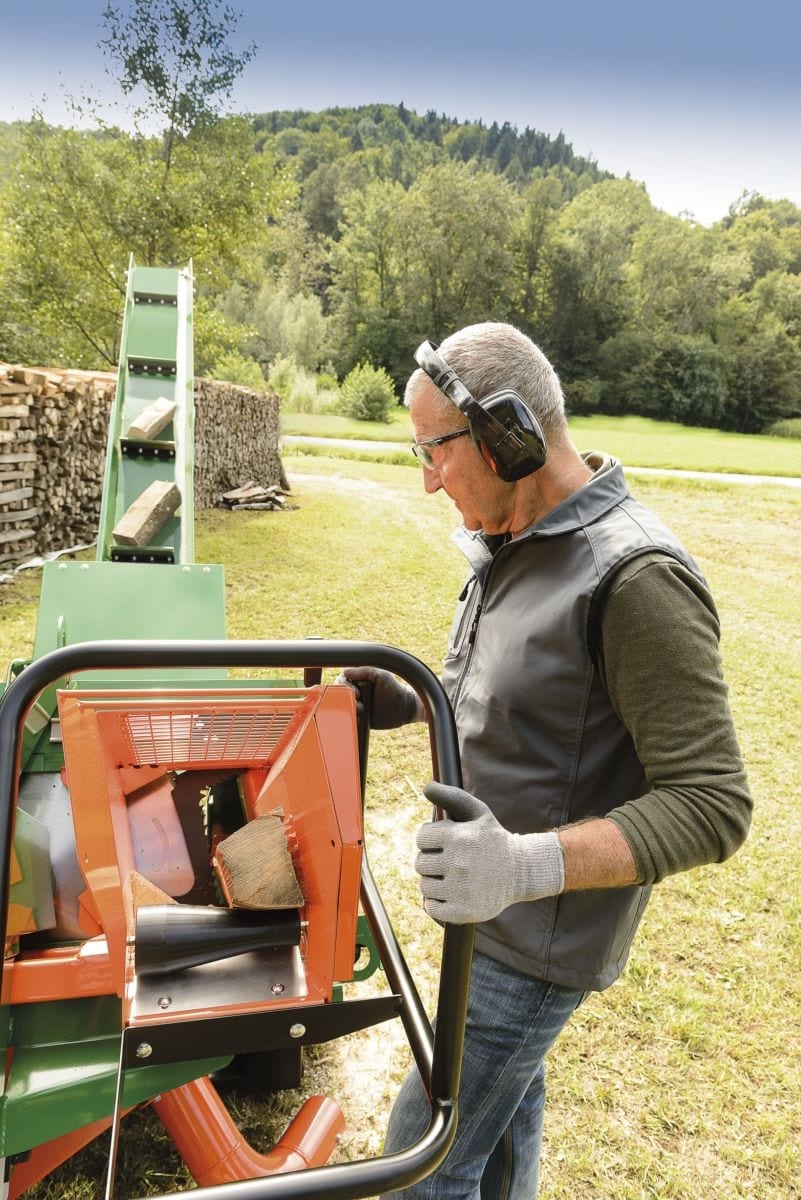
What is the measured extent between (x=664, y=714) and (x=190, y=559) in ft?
7.36

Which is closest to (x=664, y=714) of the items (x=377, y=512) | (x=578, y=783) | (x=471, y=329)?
(x=578, y=783)

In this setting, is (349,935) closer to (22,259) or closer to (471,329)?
(471,329)

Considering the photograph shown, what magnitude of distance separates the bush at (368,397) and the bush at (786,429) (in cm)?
2215

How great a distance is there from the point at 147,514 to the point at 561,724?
2.08 m

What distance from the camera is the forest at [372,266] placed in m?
12.3

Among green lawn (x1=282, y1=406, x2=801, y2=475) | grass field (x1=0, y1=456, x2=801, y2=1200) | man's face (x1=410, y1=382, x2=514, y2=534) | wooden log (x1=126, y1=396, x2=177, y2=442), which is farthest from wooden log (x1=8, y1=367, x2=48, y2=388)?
green lawn (x1=282, y1=406, x2=801, y2=475)

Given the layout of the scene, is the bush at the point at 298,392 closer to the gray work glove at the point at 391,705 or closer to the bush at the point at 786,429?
the bush at the point at 786,429

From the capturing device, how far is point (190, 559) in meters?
2.97

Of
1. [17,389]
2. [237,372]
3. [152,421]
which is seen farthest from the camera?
[237,372]

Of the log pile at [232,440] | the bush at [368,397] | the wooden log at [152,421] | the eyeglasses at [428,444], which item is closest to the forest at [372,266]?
the log pile at [232,440]

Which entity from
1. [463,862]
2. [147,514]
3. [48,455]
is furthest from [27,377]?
[463,862]

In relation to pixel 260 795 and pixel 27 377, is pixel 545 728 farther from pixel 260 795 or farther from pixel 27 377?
pixel 27 377

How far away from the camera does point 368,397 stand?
2767 cm

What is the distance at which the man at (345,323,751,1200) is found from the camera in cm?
107
